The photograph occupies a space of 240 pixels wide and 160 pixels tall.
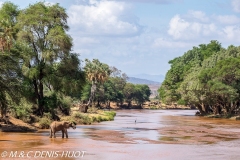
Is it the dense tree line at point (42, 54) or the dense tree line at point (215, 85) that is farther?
the dense tree line at point (215, 85)

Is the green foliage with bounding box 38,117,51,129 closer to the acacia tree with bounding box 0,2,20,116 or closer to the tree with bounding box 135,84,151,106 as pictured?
the acacia tree with bounding box 0,2,20,116

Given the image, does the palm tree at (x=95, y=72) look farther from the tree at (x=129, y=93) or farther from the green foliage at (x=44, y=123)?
the tree at (x=129, y=93)

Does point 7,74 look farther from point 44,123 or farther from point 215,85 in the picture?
point 215,85

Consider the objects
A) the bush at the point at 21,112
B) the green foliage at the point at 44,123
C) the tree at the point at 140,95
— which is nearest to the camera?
the bush at the point at 21,112

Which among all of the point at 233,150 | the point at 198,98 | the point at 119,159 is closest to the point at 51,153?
the point at 119,159

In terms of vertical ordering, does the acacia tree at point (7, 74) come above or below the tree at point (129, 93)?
below

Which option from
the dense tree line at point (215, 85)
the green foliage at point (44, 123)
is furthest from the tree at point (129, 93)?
the green foliage at point (44, 123)

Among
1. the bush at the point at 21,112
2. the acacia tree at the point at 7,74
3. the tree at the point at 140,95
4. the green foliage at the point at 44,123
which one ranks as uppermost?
the tree at the point at 140,95

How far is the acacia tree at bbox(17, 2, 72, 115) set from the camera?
4325cm

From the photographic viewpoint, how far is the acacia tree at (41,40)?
43250mm

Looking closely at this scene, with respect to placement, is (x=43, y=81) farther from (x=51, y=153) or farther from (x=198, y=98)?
(x=198, y=98)

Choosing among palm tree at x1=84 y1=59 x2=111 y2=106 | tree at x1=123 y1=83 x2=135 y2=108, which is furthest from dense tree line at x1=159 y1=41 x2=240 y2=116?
tree at x1=123 y1=83 x2=135 y2=108

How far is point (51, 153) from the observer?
23.7 meters

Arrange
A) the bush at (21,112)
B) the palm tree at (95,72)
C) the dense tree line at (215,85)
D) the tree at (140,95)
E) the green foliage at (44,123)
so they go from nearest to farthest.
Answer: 1. the bush at (21,112)
2. the green foliage at (44,123)
3. the dense tree line at (215,85)
4. the palm tree at (95,72)
5. the tree at (140,95)
